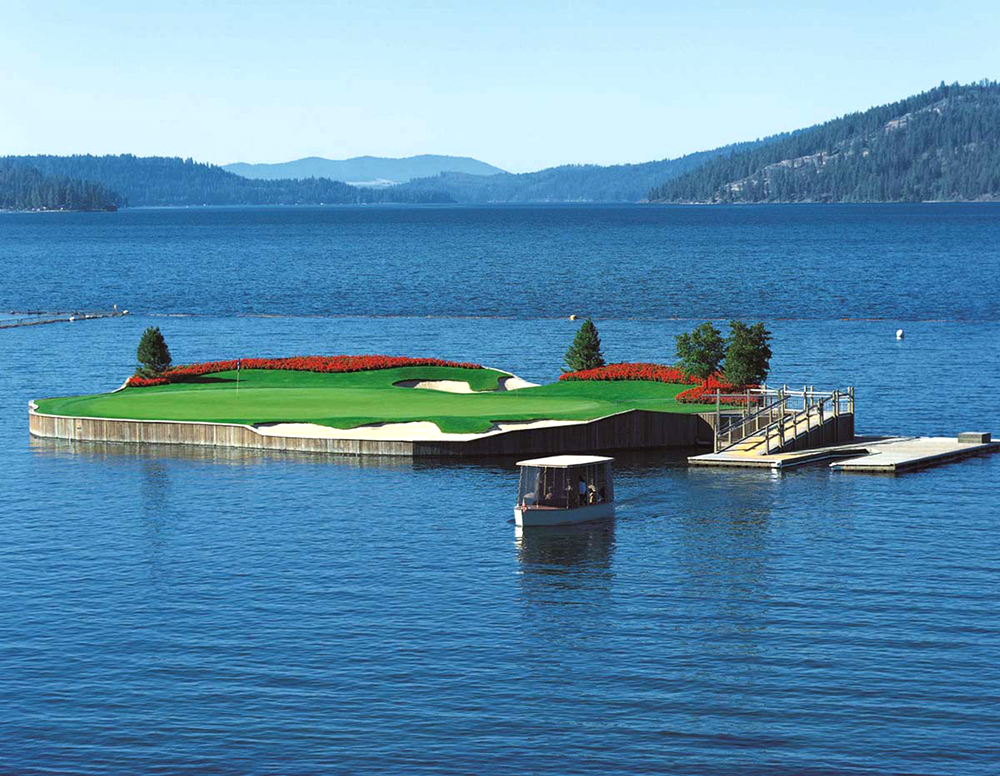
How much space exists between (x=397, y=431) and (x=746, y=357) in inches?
707

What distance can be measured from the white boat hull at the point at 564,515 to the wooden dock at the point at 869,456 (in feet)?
37.4

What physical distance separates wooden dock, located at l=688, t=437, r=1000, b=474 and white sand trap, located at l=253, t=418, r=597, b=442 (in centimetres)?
710

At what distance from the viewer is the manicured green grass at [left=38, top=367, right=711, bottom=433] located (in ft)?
242

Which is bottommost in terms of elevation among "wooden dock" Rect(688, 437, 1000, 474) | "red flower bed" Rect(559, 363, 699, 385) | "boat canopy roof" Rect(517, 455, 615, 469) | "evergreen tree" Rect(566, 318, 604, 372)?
"wooden dock" Rect(688, 437, 1000, 474)

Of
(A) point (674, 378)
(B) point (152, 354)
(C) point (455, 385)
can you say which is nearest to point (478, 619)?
(A) point (674, 378)

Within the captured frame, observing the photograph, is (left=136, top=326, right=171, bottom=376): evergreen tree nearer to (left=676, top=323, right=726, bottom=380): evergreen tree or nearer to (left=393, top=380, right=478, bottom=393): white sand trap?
(left=393, top=380, right=478, bottom=393): white sand trap

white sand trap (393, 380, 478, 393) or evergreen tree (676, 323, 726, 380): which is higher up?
evergreen tree (676, 323, 726, 380)

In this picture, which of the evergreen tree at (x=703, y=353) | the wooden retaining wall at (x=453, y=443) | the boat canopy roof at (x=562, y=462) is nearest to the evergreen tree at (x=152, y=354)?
the wooden retaining wall at (x=453, y=443)

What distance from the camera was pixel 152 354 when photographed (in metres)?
87.6

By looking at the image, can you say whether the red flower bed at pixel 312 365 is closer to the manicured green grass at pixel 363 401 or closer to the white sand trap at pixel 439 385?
the manicured green grass at pixel 363 401

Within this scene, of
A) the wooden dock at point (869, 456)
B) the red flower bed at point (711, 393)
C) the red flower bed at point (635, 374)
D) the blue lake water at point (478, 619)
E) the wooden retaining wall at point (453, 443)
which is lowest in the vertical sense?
the blue lake water at point (478, 619)

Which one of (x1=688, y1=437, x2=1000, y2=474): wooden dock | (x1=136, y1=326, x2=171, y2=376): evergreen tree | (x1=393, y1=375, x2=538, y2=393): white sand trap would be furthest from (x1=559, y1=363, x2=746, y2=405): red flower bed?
(x1=136, y1=326, x2=171, y2=376): evergreen tree

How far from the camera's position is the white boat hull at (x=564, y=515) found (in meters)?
56.2

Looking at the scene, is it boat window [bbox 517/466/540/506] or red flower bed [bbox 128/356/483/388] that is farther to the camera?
red flower bed [bbox 128/356/483/388]
